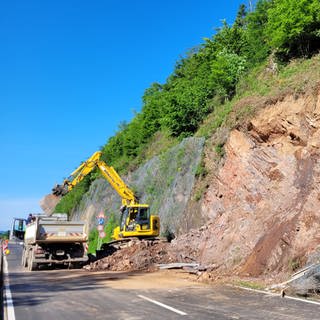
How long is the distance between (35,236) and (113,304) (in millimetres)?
11721

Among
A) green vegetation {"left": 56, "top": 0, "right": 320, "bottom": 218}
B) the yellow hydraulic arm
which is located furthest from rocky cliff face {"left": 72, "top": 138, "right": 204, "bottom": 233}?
the yellow hydraulic arm

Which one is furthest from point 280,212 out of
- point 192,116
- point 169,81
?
point 169,81

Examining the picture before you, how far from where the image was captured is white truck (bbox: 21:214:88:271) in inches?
781

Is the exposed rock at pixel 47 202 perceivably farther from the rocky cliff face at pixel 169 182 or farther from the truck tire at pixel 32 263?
the truck tire at pixel 32 263

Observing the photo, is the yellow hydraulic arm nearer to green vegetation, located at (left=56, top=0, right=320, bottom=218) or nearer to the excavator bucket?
the excavator bucket

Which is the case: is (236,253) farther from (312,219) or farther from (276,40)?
(276,40)

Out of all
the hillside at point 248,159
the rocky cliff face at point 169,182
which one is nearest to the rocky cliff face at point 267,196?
the hillside at point 248,159

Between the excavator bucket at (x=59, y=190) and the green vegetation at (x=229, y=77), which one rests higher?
the green vegetation at (x=229, y=77)

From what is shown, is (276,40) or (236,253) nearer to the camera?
(236,253)

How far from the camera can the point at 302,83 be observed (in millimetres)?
17250

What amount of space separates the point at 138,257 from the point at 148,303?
34.4ft

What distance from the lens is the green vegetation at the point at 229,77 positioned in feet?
72.6

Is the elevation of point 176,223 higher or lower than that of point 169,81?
lower

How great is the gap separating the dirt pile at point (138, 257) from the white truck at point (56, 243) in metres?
1.25
